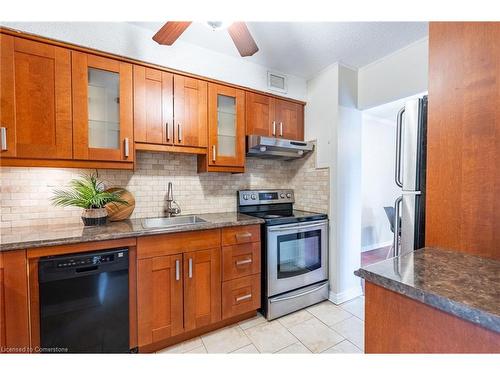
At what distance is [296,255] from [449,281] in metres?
1.60

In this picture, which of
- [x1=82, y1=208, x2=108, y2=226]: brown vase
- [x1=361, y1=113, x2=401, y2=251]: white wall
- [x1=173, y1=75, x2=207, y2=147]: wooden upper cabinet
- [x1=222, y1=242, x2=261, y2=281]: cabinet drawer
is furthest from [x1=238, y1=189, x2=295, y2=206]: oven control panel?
[x1=361, y1=113, x2=401, y2=251]: white wall

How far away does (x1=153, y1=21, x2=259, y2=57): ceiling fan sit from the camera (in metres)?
1.34

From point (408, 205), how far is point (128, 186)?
2.21 m

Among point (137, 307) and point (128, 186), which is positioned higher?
point (128, 186)

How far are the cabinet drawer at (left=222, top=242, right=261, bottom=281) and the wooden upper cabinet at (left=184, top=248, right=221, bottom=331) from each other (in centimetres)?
7

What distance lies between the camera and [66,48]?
156 centimetres

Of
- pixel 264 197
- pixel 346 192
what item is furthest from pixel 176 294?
pixel 346 192

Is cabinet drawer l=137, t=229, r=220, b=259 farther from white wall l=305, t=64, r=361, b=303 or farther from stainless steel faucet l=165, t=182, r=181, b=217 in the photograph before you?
white wall l=305, t=64, r=361, b=303

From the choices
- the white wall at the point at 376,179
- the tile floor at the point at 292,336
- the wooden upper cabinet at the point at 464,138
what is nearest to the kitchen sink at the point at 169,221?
the tile floor at the point at 292,336

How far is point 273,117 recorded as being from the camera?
2.46 meters

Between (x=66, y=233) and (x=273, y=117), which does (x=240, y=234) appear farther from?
(x=273, y=117)
